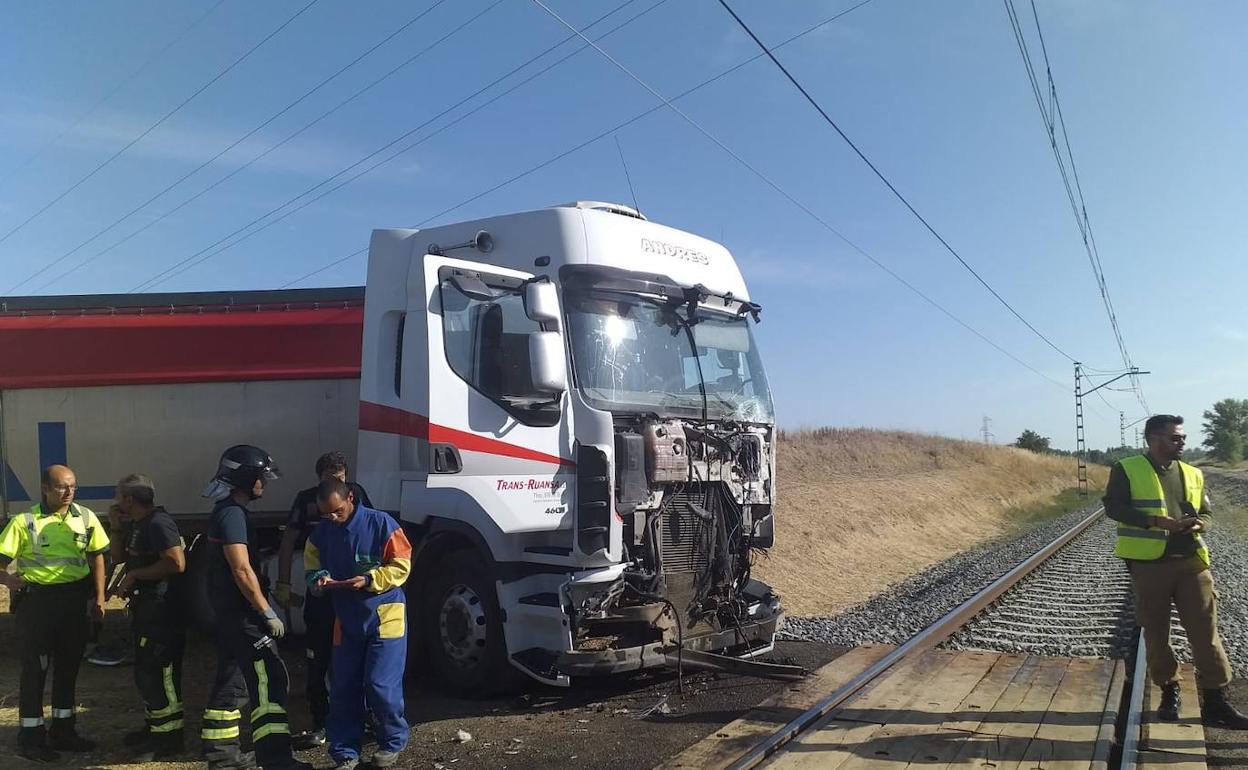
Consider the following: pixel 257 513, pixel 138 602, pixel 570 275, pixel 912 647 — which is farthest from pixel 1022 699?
pixel 257 513

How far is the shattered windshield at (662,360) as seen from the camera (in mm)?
6594

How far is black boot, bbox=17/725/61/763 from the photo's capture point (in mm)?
5465

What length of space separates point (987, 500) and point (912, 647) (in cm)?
3052

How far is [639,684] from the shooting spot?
716 centimetres

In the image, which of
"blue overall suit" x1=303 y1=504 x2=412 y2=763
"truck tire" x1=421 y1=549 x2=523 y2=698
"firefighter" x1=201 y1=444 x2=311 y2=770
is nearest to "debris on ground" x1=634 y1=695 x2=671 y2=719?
"truck tire" x1=421 y1=549 x2=523 y2=698

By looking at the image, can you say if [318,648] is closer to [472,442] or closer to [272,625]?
[272,625]

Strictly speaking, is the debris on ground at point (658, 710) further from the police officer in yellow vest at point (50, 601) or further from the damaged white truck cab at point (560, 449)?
the police officer in yellow vest at point (50, 601)

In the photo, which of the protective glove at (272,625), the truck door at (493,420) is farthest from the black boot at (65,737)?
the truck door at (493,420)

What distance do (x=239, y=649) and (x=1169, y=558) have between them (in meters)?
5.64

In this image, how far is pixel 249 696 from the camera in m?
5.24

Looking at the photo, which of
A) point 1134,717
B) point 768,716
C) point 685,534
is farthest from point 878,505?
point 768,716

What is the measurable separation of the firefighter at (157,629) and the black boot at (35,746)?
427 mm

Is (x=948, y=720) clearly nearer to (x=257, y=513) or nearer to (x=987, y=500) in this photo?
(x=257, y=513)

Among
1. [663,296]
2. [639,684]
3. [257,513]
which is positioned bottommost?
[639,684]
